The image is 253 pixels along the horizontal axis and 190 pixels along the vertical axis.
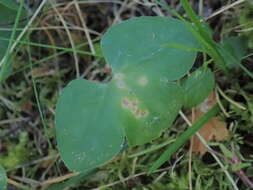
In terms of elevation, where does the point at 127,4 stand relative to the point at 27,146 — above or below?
above

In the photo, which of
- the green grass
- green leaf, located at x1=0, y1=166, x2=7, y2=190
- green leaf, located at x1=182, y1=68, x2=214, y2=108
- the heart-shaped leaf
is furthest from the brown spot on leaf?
green leaf, located at x1=0, y1=166, x2=7, y2=190

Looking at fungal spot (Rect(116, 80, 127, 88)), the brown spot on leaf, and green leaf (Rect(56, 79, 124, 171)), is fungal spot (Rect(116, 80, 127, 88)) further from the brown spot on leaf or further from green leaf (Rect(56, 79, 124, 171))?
the brown spot on leaf

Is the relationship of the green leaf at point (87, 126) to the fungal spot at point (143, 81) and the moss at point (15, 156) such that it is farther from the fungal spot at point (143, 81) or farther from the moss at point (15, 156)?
the moss at point (15, 156)

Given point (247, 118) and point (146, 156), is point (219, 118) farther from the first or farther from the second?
point (146, 156)

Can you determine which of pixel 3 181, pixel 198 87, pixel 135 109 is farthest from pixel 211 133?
pixel 3 181

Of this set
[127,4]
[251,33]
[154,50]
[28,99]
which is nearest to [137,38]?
[154,50]

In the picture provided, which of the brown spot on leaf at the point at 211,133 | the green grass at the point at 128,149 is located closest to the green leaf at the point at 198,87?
the green grass at the point at 128,149
